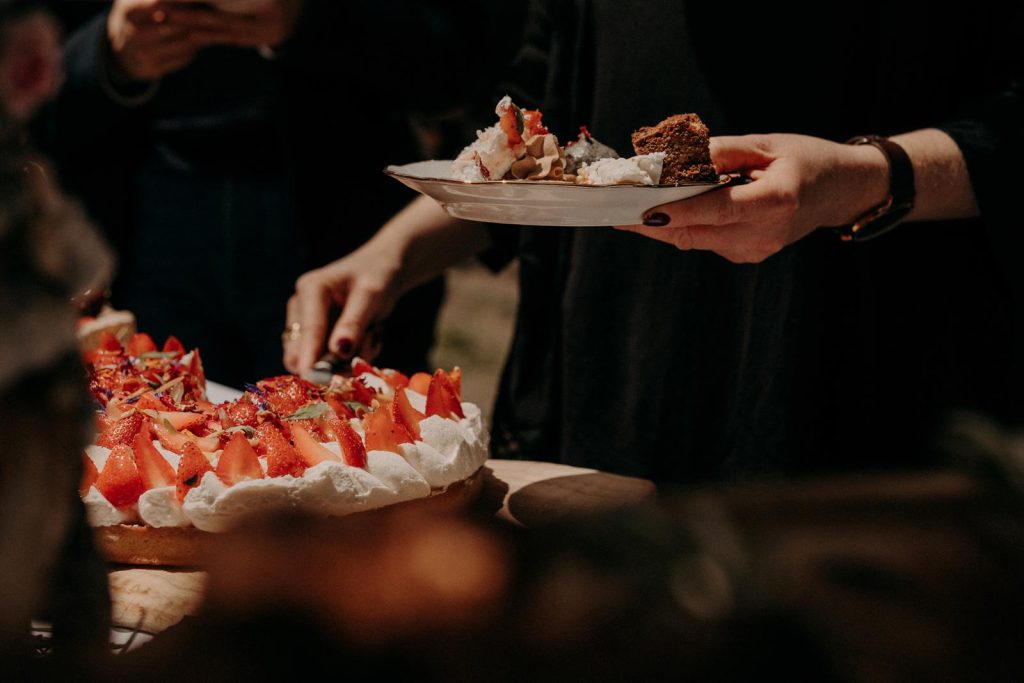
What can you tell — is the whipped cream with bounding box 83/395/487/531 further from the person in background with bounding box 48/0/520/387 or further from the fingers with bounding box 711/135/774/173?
the person in background with bounding box 48/0/520/387

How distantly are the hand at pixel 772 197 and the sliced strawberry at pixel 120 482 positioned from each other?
2.26ft

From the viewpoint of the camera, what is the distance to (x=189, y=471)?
1218mm

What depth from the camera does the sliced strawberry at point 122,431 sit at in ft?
4.31

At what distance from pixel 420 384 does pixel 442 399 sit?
0.50 feet

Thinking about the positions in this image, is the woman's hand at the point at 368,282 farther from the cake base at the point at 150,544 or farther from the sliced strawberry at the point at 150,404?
the cake base at the point at 150,544

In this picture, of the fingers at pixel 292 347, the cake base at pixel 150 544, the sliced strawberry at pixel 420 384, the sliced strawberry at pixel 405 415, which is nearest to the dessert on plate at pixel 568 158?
the sliced strawberry at pixel 405 415

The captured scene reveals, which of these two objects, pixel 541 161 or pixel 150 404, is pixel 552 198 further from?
pixel 150 404

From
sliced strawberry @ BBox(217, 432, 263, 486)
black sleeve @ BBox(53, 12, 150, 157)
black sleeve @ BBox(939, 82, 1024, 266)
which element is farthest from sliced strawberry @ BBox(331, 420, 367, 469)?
black sleeve @ BBox(53, 12, 150, 157)

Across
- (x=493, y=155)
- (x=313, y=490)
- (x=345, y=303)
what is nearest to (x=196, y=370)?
(x=345, y=303)

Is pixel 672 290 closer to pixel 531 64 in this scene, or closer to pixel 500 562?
pixel 531 64

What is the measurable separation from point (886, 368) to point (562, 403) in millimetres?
591

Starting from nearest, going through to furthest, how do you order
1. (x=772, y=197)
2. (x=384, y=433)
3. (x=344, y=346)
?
1. (x=772, y=197)
2. (x=384, y=433)
3. (x=344, y=346)

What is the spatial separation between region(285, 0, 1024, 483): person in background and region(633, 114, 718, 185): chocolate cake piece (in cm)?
22

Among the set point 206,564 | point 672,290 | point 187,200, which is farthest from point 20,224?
point 187,200
